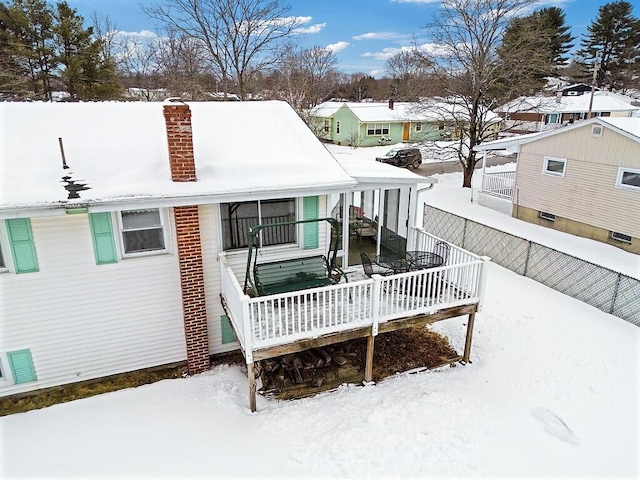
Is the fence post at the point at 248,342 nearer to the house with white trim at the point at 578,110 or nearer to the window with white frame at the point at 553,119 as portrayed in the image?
the house with white trim at the point at 578,110

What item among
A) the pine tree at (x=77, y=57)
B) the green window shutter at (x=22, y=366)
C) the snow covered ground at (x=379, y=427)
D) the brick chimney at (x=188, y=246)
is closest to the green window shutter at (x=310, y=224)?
the brick chimney at (x=188, y=246)

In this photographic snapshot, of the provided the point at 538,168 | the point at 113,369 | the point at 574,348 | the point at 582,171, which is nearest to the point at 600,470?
the point at 574,348

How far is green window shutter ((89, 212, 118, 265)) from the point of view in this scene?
23.3 feet

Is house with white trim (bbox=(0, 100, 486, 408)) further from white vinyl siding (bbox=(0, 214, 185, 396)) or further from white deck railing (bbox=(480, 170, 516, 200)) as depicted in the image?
white deck railing (bbox=(480, 170, 516, 200))

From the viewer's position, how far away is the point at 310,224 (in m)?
8.52

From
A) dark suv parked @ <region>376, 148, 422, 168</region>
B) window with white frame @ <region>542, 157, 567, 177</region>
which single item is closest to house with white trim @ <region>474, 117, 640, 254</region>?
window with white frame @ <region>542, 157, 567, 177</region>

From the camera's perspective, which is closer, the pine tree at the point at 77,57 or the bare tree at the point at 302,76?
the pine tree at the point at 77,57

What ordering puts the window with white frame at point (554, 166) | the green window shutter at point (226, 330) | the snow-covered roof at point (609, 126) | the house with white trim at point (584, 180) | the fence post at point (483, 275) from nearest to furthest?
the fence post at point (483, 275) < the green window shutter at point (226, 330) < the snow-covered roof at point (609, 126) < the house with white trim at point (584, 180) < the window with white frame at point (554, 166)

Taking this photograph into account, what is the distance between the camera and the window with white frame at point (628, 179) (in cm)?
1386

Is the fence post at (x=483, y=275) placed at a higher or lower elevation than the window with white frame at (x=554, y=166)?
lower

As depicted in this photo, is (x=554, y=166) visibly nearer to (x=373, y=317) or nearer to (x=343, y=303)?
(x=373, y=317)

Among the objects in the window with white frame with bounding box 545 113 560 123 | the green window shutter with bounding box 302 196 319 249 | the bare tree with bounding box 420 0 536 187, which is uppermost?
the bare tree with bounding box 420 0 536 187

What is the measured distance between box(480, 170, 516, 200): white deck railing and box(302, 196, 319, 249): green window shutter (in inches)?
568

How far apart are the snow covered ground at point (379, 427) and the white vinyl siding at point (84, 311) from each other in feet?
2.43
